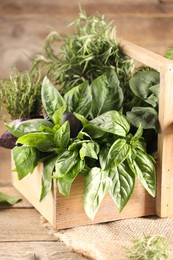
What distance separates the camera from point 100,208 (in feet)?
4.94

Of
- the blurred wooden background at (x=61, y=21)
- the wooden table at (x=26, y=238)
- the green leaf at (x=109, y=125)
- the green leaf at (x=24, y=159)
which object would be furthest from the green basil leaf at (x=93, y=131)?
the blurred wooden background at (x=61, y=21)

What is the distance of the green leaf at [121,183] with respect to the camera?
1433 mm

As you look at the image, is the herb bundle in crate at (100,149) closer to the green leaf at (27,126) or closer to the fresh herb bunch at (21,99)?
the green leaf at (27,126)

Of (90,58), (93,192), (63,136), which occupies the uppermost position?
(90,58)

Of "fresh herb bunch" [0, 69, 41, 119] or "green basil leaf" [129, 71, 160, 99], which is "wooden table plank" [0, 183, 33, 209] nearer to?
"fresh herb bunch" [0, 69, 41, 119]

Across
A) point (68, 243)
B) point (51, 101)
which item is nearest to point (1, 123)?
point (51, 101)

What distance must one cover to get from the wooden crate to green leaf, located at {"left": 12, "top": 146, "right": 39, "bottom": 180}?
0.05 metres

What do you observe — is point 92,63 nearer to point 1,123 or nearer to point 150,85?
point 150,85

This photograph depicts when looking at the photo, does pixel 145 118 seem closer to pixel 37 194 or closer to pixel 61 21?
pixel 37 194

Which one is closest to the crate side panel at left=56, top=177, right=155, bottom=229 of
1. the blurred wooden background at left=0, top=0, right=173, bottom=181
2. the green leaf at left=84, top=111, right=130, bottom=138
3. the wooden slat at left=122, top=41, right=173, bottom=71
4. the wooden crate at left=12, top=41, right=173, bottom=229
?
the wooden crate at left=12, top=41, right=173, bottom=229

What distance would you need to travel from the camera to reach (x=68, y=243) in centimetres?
142

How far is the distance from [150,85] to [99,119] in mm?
165

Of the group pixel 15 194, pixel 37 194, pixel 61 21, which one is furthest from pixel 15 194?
pixel 61 21

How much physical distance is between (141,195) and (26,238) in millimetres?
261
